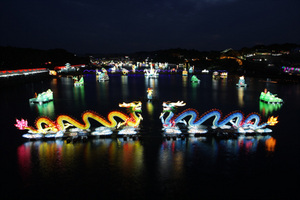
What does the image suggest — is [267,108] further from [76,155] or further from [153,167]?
[76,155]

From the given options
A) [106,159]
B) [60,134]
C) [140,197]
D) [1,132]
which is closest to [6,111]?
[1,132]

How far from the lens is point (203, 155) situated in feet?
68.9

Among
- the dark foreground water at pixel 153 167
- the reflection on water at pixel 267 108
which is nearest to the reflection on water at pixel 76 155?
the dark foreground water at pixel 153 167

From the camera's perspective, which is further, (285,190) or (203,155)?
(203,155)

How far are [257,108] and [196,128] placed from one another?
60.1ft

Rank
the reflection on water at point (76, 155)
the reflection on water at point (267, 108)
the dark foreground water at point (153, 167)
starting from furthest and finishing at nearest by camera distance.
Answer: the reflection on water at point (267, 108)
the reflection on water at point (76, 155)
the dark foreground water at point (153, 167)

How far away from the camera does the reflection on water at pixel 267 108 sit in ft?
117

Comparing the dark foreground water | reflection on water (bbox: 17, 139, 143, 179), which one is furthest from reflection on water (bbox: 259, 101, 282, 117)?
reflection on water (bbox: 17, 139, 143, 179)

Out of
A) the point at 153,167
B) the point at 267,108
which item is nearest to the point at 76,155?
the point at 153,167

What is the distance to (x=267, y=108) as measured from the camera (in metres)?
38.6

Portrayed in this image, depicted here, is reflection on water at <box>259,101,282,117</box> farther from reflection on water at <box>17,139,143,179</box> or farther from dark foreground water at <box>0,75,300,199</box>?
reflection on water at <box>17,139,143,179</box>

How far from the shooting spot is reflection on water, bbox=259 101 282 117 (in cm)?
3553

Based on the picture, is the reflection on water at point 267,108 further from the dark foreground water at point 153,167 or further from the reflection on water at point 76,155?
the reflection on water at point 76,155

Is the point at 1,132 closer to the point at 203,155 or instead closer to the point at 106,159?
the point at 106,159
